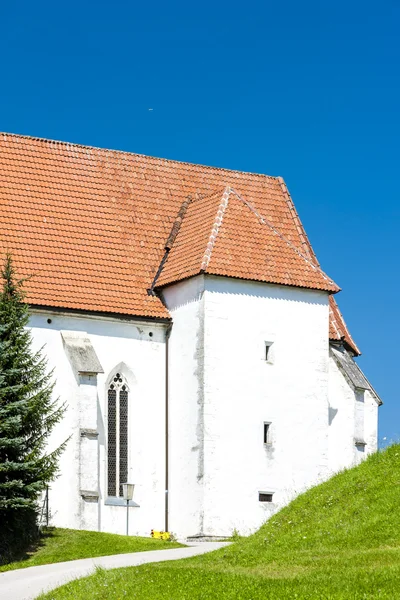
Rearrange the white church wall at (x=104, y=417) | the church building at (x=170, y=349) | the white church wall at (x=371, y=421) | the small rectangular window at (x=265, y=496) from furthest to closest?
the white church wall at (x=371, y=421)
the small rectangular window at (x=265, y=496)
the church building at (x=170, y=349)
the white church wall at (x=104, y=417)

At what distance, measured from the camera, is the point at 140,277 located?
40594 millimetres

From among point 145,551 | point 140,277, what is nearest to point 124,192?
point 140,277

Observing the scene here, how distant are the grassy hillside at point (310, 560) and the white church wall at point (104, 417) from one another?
8.57 meters

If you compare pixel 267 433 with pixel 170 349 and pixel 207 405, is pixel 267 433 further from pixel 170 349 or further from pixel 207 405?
pixel 170 349

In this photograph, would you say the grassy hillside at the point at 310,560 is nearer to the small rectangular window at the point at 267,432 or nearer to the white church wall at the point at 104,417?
the small rectangular window at the point at 267,432

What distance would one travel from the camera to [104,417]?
38.8 meters

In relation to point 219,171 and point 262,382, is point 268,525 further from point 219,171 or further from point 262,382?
point 219,171

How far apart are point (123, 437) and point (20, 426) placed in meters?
5.89

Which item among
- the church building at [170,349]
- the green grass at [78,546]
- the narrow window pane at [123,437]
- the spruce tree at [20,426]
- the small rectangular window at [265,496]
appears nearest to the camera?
the green grass at [78,546]

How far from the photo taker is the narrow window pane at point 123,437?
38.9 m

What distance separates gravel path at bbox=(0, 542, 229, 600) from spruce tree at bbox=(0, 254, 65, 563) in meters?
2.82

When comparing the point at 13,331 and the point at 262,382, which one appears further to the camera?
the point at 262,382

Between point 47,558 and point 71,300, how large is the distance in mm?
8748

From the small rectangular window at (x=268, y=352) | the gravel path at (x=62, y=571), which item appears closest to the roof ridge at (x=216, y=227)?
the small rectangular window at (x=268, y=352)
